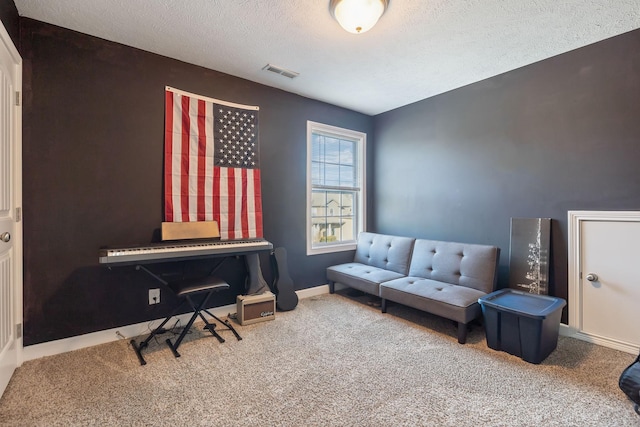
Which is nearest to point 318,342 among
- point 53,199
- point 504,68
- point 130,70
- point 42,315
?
point 42,315

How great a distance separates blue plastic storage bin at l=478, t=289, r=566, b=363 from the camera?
2.11 meters

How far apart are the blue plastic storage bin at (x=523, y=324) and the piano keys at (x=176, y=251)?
197cm

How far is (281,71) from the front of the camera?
2.98m

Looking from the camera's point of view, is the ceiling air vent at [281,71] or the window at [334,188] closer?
the ceiling air vent at [281,71]

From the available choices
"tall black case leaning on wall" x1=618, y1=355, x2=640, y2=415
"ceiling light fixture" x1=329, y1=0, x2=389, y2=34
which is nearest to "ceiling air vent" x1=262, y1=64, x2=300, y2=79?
"ceiling light fixture" x1=329, y1=0, x2=389, y2=34

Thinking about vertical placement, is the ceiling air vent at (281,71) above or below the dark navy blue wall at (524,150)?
above

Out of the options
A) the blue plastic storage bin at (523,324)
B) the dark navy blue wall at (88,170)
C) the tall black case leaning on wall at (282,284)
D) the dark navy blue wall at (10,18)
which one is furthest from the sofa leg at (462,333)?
the dark navy blue wall at (10,18)

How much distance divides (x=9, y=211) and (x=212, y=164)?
149cm

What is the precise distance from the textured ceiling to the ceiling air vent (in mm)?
54

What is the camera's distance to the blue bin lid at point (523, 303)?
2156 millimetres

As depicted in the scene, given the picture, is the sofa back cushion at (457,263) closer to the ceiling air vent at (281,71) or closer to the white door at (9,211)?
the ceiling air vent at (281,71)

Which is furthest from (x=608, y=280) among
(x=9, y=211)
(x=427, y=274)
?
(x=9, y=211)

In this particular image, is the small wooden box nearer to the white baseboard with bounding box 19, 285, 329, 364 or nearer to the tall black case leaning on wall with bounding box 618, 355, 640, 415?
the white baseboard with bounding box 19, 285, 329, 364

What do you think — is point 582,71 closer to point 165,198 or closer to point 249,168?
point 249,168
